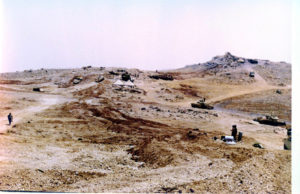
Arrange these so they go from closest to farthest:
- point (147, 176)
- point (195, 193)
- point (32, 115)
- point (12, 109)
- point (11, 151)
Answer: point (195, 193) → point (147, 176) → point (11, 151) → point (32, 115) → point (12, 109)

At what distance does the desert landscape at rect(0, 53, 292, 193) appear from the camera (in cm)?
985

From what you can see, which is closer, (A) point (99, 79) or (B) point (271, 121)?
(B) point (271, 121)

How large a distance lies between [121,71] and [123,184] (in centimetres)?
2326

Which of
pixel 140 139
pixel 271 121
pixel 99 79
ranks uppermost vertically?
pixel 99 79

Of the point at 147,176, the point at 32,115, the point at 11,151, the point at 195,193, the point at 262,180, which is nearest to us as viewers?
the point at 195,193

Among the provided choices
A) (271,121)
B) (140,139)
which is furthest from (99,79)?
(271,121)

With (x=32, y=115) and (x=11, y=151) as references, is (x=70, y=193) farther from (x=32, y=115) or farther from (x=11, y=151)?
(x=32, y=115)

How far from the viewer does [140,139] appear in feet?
47.1

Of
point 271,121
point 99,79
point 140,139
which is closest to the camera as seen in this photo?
point 140,139

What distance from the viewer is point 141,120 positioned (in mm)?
17719

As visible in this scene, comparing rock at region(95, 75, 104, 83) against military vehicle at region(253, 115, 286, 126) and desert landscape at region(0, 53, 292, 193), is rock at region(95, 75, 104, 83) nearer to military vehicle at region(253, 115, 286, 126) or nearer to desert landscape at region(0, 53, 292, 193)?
desert landscape at region(0, 53, 292, 193)

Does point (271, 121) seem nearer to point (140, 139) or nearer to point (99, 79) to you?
point (140, 139)

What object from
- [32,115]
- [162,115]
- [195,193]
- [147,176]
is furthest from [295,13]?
[32,115]

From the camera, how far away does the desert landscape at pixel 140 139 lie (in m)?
9.85
